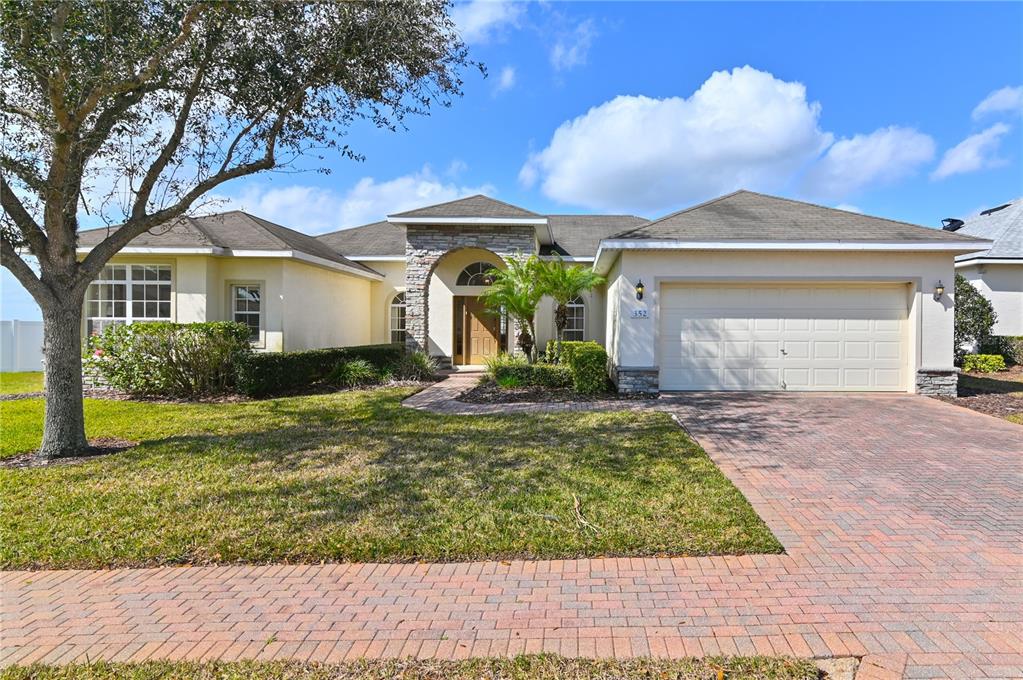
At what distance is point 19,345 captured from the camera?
15773mm

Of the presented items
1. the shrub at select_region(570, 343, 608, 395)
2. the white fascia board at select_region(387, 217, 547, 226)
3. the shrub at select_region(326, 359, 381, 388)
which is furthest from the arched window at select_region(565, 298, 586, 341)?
the shrub at select_region(326, 359, 381, 388)

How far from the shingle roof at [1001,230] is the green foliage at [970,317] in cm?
132

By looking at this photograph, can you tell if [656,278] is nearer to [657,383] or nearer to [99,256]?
[657,383]

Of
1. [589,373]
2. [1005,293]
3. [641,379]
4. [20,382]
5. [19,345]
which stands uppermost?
[1005,293]

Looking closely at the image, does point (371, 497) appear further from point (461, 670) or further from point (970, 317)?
point (970, 317)

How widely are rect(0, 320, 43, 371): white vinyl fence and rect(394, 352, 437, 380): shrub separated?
465 inches

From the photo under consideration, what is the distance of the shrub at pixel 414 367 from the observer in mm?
13641

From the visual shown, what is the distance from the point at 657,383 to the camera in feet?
35.9

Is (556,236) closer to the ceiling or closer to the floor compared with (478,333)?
closer to the ceiling

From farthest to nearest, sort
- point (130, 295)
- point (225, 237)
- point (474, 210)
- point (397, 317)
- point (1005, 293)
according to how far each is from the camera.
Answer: point (397, 317) < point (1005, 293) < point (474, 210) < point (225, 237) < point (130, 295)

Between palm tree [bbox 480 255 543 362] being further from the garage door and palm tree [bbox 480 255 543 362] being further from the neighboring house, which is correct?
the neighboring house

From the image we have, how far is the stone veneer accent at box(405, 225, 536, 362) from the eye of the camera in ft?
48.6

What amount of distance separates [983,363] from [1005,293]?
3708mm

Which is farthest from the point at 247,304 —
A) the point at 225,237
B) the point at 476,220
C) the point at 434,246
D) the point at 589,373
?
the point at 589,373
